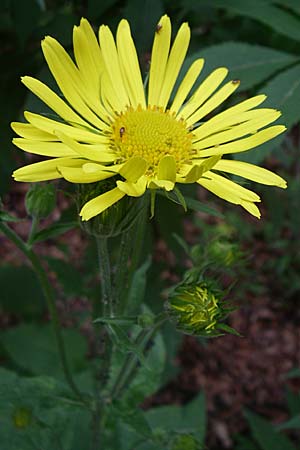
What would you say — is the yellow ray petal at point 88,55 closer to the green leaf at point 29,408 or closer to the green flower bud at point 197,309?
the green flower bud at point 197,309

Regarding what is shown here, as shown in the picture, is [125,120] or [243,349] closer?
[125,120]

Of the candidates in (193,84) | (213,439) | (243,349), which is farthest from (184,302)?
(243,349)

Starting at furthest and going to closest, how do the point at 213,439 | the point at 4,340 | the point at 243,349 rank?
the point at 243,349, the point at 213,439, the point at 4,340

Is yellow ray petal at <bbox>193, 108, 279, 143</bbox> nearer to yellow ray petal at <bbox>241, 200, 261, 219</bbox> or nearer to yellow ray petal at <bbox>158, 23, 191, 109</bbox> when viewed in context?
yellow ray petal at <bbox>158, 23, 191, 109</bbox>

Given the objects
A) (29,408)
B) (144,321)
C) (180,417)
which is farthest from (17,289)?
(144,321)

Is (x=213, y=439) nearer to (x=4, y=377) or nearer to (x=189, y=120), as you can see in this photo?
(x=4, y=377)
